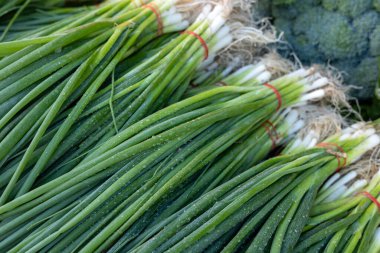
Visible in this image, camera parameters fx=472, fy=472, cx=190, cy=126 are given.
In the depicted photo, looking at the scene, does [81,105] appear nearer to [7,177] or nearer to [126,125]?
[126,125]

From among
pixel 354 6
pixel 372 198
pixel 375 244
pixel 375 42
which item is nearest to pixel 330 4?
pixel 354 6

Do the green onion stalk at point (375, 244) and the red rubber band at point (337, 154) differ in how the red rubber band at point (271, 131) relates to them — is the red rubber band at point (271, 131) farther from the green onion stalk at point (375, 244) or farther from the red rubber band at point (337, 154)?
the green onion stalk at point (375, 244)

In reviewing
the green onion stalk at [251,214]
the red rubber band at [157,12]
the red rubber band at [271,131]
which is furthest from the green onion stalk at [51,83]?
the red rubber band at [271,131]

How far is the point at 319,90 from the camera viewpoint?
57.7 inches

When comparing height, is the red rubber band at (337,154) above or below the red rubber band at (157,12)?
below

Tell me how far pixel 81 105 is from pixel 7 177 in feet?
0.81

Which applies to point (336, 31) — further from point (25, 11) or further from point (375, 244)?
point (25, 11)

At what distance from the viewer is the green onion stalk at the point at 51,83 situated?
1.12m

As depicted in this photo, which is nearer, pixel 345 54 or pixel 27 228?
pixel 27 228

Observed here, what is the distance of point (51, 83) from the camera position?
3.88 ft

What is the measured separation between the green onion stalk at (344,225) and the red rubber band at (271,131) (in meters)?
0.22

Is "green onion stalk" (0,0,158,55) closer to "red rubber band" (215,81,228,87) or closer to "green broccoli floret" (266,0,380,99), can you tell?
"red rubber band" (215,81,228,87)

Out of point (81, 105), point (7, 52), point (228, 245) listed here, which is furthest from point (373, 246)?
point (7, 52)

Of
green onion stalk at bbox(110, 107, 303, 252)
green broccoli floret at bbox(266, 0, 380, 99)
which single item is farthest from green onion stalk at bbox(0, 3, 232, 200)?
green broccoli floret at bbox(266, 0, 380, 99)
